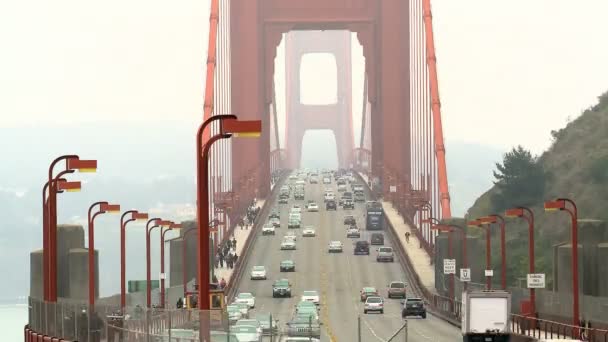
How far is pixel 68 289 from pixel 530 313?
19679mm

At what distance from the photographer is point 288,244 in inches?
5364

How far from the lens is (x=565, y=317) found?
6400 cm

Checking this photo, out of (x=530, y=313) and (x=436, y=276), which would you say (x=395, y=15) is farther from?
(x=530, y=313)

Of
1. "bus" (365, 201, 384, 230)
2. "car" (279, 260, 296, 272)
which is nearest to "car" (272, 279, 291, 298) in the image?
"car" (279, 260, 296, 272)

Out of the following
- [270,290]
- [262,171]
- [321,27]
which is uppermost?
[321,27]

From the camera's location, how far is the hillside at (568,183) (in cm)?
14975

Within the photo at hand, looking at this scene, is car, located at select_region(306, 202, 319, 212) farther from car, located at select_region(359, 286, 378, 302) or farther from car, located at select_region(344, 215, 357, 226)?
car, located at select_region(359, 286, 378, 302)

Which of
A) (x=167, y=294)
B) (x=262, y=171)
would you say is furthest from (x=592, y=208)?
(x=167, y=294)

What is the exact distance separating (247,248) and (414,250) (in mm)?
14161

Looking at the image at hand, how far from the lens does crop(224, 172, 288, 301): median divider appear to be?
105938 mm

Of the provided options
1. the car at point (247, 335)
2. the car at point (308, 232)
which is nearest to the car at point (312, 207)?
the car at point (308, 232)

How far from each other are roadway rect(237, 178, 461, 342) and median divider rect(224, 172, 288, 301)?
0.57 metres

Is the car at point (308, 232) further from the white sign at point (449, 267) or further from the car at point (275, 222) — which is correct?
the white sign at point (449, 267)

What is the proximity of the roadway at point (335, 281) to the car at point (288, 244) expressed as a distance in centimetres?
63
